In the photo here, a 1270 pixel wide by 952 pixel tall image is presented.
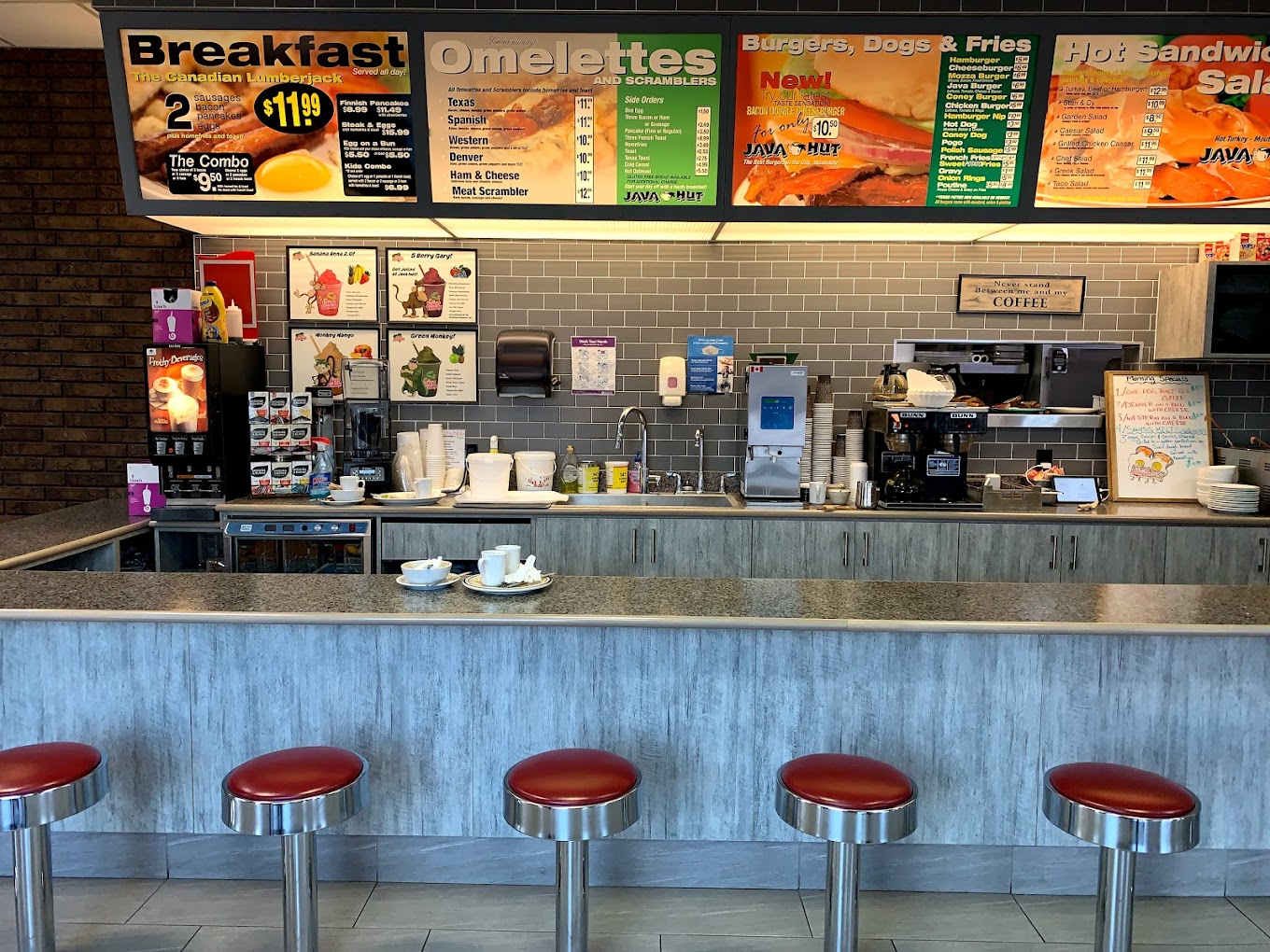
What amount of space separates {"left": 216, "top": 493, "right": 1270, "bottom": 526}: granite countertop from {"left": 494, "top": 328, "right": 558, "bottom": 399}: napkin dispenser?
843 millimetres

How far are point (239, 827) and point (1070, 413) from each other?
4.78 metres

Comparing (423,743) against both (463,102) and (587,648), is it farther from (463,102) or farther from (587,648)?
(463,102)

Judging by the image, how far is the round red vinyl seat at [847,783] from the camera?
6.69 feet

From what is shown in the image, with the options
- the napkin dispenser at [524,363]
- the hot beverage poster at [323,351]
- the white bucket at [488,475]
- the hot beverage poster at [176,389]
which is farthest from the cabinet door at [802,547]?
the hot beverage poster at [176,389]

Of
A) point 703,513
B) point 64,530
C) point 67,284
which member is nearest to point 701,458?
point 703,513

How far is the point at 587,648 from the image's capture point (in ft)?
8.58

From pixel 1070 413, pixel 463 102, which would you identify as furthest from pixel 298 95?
pixel 1070 413

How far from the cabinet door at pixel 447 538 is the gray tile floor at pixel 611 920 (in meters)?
1.95

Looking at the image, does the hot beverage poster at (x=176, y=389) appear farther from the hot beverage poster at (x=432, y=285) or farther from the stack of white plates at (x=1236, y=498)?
the stack of white plates at (x=1236, y=498)

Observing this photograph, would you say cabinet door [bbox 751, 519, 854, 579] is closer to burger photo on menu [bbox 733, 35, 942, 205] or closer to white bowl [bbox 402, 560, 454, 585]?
burger photo on menu [bbox 733, 35, 942, 205]

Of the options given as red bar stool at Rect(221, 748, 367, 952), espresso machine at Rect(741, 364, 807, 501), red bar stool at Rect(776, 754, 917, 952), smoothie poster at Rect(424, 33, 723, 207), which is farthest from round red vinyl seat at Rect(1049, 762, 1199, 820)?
espresso machine at Rect(741, 364, 807, 501)

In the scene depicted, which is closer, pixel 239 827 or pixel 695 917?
pixel 239 827

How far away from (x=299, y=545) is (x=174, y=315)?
1.28m

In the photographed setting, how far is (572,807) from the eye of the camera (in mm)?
2016
